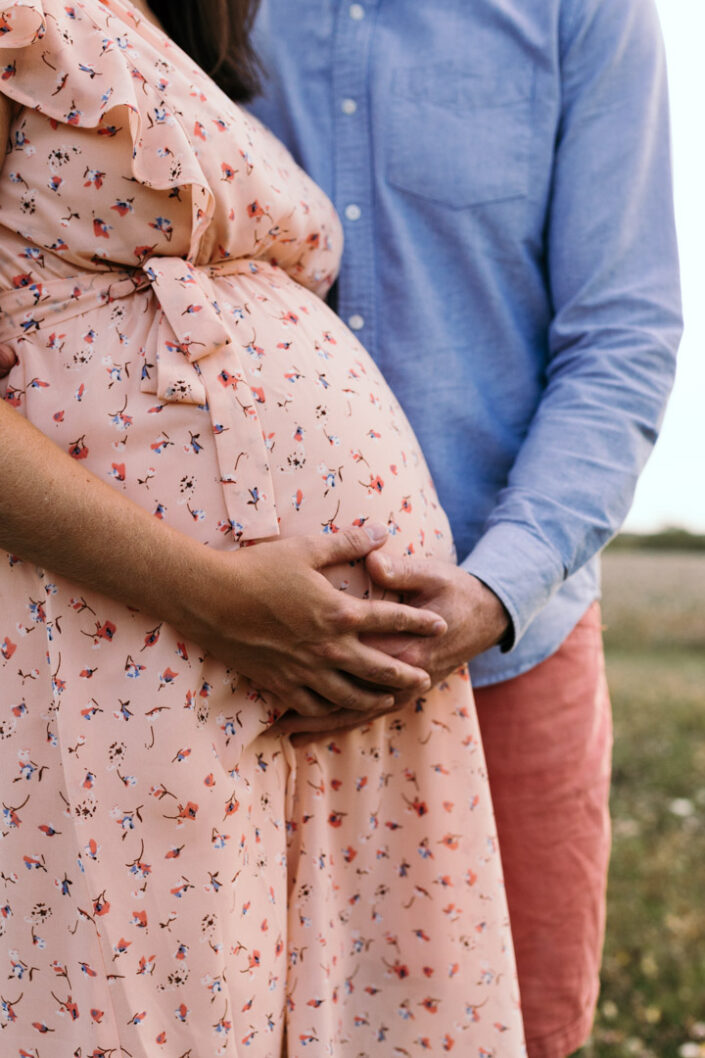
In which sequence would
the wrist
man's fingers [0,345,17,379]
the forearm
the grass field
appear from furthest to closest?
the grass field, the wrist, man's fingers [0,345,17,379], the forearm

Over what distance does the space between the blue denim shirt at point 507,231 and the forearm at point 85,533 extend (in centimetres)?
62

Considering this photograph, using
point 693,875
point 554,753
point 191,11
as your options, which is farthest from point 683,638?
point 191,11

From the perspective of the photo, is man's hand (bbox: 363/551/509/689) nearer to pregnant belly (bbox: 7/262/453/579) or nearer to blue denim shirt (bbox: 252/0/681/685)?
pregnant belly (bbox: 7/262/453/579)

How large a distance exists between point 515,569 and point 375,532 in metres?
0.29

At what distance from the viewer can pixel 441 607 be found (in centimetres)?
151

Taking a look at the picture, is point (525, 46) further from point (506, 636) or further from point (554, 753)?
point (554, 753)

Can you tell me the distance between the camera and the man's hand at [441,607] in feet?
4.79

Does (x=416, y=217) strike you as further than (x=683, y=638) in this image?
No

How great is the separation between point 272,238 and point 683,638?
7657 millimetres

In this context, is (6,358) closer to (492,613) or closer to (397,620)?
(397,620)

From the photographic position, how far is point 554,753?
1915mm

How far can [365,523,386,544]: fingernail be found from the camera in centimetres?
144

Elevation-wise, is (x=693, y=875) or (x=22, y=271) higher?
(x=22, y=271)

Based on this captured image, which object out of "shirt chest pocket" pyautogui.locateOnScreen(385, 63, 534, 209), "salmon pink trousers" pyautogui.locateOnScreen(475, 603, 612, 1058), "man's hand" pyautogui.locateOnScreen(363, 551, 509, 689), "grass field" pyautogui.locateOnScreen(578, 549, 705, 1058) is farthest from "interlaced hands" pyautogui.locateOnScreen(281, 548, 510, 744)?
"grass field" pyautogui.locateOnScreen(578, 549, 705, 1058)
